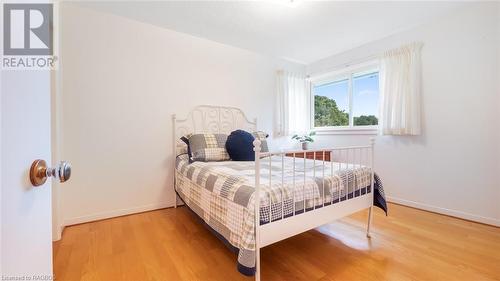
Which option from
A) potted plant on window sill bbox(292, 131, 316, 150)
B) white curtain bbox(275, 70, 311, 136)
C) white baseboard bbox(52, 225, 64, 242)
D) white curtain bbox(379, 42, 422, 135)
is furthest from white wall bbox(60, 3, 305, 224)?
white curtain bbox(379, 42, 422, 135)

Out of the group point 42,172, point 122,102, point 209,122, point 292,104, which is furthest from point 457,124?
point 122,102

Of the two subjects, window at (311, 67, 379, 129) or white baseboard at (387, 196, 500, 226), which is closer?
white baseboard at (387, 196, 500, 226)

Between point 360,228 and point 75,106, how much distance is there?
318 cm

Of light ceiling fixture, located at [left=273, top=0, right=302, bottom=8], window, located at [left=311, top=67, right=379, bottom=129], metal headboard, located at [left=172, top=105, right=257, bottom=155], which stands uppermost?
light ceiling fixture, located at [left=273, top=0, right=302, bottom=8]

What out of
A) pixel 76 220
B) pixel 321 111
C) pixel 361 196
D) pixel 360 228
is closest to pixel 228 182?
pixel 361 196

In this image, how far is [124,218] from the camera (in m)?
2.40

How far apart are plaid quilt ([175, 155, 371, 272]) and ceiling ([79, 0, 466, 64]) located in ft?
5.64

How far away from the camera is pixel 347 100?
3.57m

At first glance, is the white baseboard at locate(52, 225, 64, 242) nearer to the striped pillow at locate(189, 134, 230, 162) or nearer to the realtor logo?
the striped pillow at locate(189, 134, 230, 162)

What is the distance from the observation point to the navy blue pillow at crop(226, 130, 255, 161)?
2.45 metres

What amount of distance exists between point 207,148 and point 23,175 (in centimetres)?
199

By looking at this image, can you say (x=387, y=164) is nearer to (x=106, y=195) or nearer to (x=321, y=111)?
(x=321, y=111)

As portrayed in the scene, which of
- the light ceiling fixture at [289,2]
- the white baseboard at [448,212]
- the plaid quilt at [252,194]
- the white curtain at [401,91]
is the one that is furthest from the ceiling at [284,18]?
the white baseboard at [448,212]

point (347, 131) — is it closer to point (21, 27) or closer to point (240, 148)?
point (240, 148)
